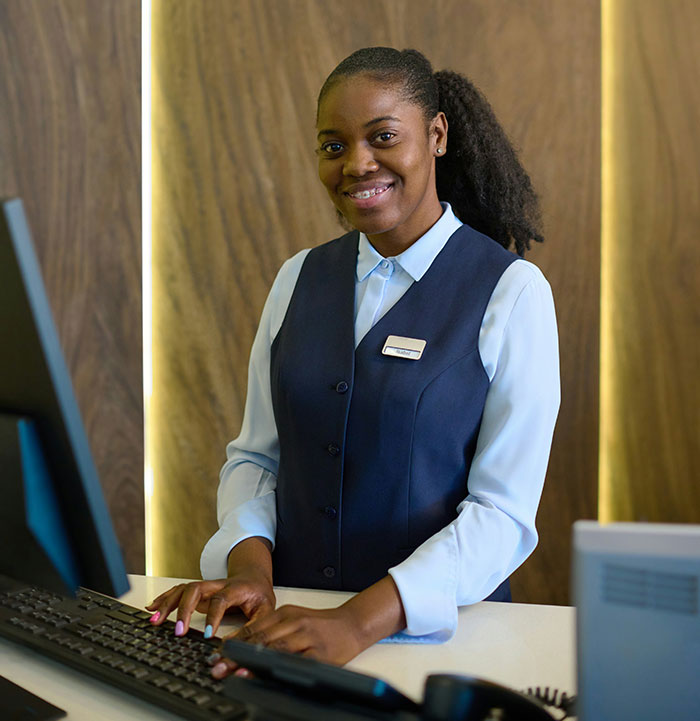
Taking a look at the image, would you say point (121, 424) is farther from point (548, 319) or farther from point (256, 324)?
point (548, 319)

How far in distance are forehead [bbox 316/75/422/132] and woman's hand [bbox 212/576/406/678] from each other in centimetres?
80

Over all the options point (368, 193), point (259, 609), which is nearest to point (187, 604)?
point (259, 609)

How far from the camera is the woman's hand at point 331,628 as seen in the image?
1.00 metres

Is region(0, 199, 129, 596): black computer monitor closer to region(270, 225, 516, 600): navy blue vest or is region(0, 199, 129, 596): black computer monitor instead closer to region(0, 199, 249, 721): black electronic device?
region(0, 199, 249, 721): black electronic device

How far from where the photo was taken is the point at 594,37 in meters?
2.57

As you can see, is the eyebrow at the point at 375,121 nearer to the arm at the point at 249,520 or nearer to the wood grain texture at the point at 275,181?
the arm at the point at 249,520

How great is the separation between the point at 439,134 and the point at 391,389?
53 cm

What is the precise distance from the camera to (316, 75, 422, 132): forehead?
58.2 inches

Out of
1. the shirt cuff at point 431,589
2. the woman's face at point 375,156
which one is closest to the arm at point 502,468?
the shirt cuff at point 431,589

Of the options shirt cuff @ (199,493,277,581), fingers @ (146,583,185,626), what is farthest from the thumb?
shirt cuff @ (199,493,277,581)

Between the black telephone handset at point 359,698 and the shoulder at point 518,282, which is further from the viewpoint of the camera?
the shoulder at point 518,282

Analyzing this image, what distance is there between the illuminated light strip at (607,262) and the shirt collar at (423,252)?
4.09 ft

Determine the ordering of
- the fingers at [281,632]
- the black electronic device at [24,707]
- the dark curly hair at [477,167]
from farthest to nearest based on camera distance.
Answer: the dark curly hair at [477,167] < the fingers at [281,632] < the black electronic device at [24,707]

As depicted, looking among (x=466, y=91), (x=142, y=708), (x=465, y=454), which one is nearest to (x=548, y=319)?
(x=465, y=454)
